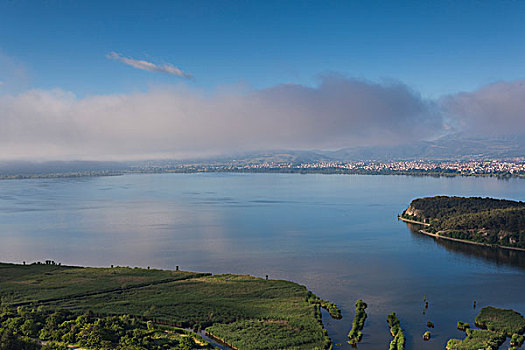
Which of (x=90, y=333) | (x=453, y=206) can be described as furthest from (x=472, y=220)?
(x=90, y=333)

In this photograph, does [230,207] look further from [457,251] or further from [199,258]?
[457,251]

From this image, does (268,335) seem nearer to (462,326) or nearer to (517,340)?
(462,326)

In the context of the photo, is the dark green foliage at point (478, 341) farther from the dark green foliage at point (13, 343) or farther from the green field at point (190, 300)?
the dark green foliage at point (13, 343)

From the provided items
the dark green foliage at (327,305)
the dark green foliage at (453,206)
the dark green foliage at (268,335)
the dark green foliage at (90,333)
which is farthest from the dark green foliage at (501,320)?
the dark green foliage at (453,206)

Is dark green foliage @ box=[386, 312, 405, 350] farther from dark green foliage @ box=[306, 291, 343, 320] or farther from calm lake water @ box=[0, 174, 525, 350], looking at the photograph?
dark green foliage @ box=[306, 291, 343, 320]

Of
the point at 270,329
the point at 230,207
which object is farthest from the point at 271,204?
the point at 270,329
